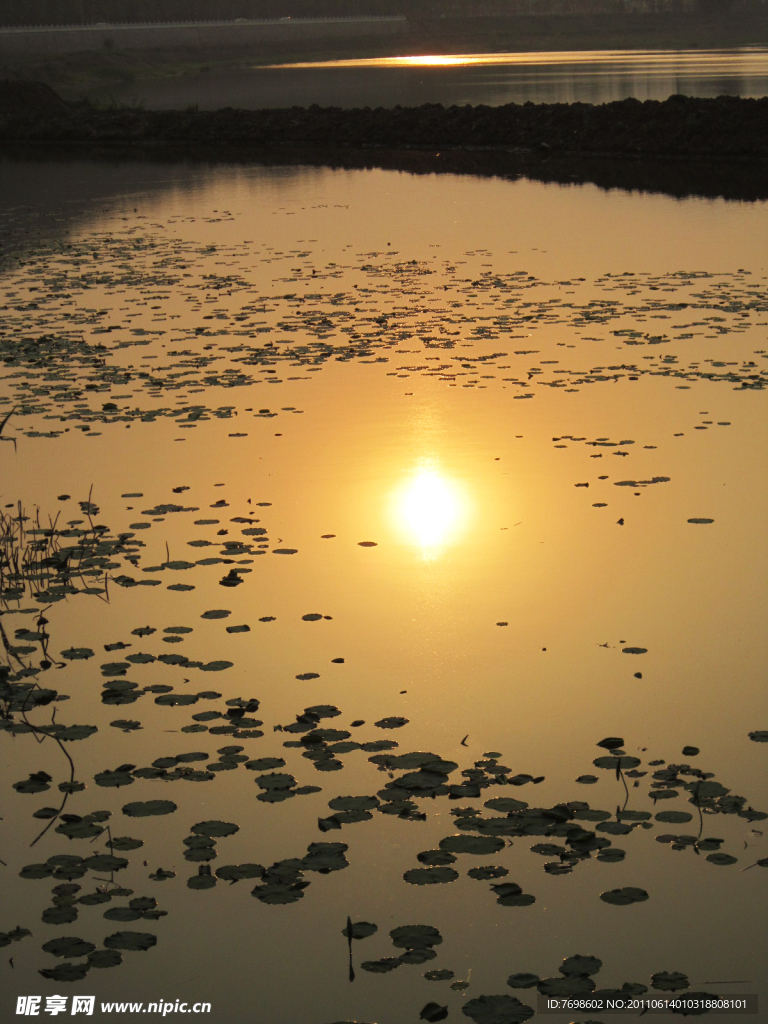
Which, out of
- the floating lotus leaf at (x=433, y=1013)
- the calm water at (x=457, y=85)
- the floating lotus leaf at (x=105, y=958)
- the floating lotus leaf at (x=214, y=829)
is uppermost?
the calm water at (x=457, y=85)

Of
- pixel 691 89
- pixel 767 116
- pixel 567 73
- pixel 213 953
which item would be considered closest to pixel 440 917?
pixel 213 953

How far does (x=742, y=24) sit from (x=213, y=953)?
148049mm

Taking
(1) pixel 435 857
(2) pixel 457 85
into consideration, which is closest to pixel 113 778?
(1) pixel 435 857

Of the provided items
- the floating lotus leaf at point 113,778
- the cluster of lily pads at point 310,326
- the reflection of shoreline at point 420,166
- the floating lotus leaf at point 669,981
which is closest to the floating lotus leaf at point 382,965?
the floating lotus leaf at point 669,981

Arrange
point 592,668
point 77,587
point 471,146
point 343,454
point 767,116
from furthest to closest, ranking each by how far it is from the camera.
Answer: point 471,146
point 767,116
point 343,454
point 77,587
point 592,668

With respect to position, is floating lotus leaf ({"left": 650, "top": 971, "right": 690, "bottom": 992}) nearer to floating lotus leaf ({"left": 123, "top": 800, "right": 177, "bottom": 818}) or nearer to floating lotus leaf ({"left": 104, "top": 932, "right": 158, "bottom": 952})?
floating lotus leaf ({"left": 104, "top": 932, "right": 158, "bottom": 952})

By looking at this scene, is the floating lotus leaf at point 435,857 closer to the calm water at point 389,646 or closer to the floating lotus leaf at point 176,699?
the calm water at point 389,646

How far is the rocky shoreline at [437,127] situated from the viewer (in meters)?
31.8

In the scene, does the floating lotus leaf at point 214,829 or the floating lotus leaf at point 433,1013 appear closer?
the floating lotus leaf at point 433,1013

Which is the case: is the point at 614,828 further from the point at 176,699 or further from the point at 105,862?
the point at 176,699

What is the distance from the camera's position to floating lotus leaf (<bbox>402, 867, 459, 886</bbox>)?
5012 mm

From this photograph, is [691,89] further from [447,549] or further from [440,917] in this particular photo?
[440,917]

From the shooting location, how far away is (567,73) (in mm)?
70500

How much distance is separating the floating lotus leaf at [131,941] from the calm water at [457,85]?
42446 millimetres
